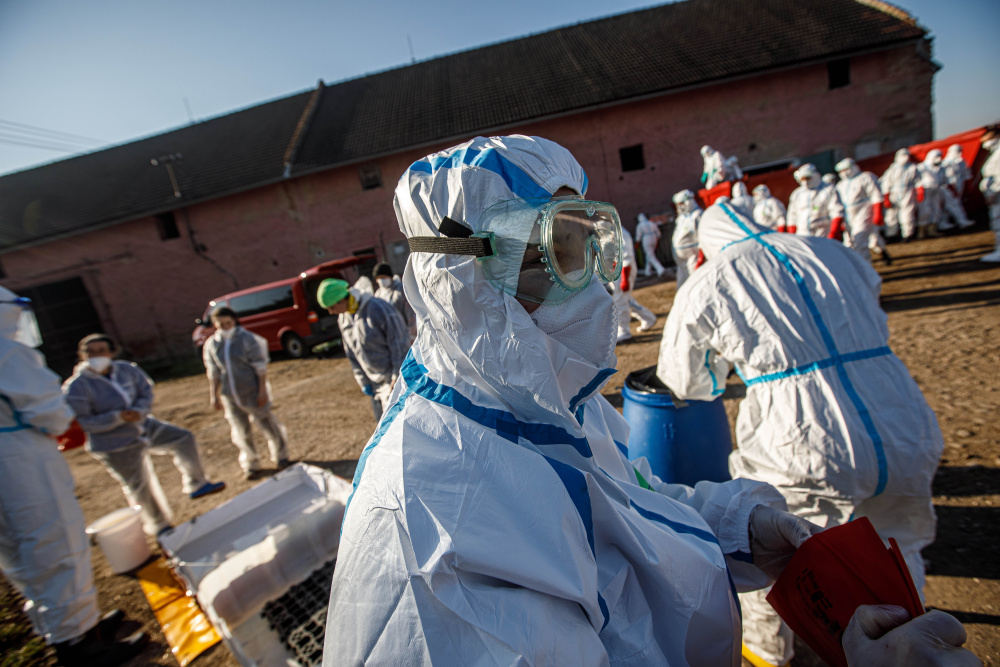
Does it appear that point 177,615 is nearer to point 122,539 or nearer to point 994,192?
point 122,539

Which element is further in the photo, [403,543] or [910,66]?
[910,66]

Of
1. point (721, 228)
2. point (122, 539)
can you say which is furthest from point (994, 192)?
point (122, 539)

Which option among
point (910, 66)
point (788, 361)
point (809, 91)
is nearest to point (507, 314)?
point (788, 361)

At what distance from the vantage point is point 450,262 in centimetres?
120

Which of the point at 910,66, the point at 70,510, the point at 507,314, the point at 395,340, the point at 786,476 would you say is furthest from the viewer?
the point at 910,66

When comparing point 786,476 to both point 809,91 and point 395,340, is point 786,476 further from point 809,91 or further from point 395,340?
point 809,91

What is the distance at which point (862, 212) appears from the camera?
9.36 meters

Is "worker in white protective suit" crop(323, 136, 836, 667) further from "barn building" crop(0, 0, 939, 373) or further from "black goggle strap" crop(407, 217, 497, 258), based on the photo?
"barn building" crop(0, 0, 939, 373)

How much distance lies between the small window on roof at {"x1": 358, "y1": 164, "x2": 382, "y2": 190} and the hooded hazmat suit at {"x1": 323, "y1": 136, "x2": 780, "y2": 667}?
54.9 ft

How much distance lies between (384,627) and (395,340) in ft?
13.8

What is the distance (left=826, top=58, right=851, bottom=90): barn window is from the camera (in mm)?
15906

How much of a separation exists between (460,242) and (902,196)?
14522 millimetres

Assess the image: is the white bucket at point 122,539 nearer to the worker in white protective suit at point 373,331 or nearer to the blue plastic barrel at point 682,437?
the worker in white protective suit at point 373,331

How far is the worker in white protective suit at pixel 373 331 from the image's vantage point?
4.91 meters
